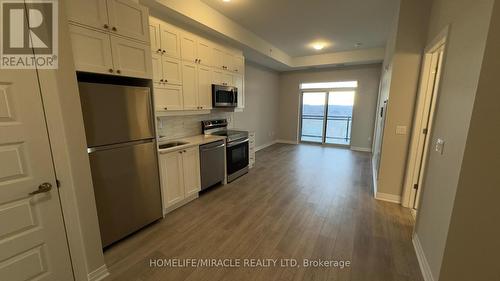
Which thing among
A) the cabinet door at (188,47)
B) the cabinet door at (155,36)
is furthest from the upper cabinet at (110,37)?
the cabinet door at (188,47)

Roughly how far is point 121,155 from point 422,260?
317cm

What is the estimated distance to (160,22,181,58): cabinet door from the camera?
2823 mm

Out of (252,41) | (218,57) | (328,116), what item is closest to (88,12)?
(218,57)

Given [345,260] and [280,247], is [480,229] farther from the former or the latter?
[280,247]

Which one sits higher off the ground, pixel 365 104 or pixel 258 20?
pixel 258 20

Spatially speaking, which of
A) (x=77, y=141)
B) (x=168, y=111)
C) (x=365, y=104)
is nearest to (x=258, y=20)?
(x=168, y=111)

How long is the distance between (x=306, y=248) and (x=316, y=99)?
20.3 feet

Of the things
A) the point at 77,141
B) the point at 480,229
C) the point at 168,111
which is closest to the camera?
the point at 480,229

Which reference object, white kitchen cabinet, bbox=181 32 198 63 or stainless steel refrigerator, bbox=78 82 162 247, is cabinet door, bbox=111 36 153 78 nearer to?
stainless steel refrigerator, bbox=78 82 162 247

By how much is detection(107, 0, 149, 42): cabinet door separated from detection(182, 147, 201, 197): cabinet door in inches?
63.4

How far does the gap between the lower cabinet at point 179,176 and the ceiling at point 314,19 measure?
7.98 feet

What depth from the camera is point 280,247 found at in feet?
7.20

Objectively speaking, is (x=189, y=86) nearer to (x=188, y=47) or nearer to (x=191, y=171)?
(x=188, y=47)

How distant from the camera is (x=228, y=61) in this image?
4129 millimetres
